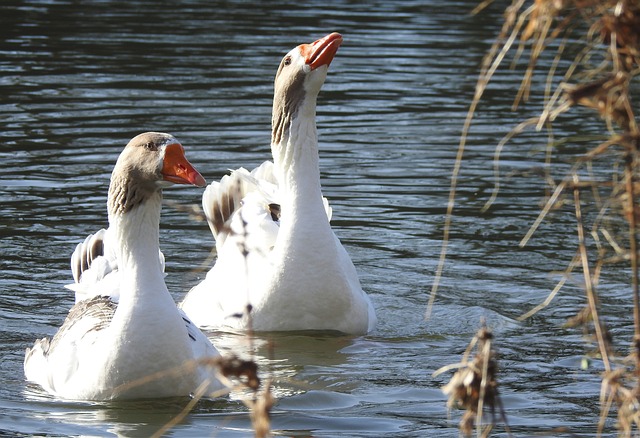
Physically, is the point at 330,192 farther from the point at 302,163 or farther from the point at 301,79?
the point at 301,79

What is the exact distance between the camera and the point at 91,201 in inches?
501

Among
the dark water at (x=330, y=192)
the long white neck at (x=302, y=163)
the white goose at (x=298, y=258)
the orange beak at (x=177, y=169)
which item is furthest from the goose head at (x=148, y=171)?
the long white neck at (x=302, y=163)

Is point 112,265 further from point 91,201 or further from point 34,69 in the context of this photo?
point 34,69

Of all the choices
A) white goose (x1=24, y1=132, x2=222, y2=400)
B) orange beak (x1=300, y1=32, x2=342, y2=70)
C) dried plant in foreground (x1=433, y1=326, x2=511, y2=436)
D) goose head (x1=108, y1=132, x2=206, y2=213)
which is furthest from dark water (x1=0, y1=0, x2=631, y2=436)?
orange beak (x1=300, y1=32, x2=342, y2=70)

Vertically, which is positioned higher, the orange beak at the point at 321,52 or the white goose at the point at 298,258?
the orange beak at the point at 321,52

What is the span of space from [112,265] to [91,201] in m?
3.52

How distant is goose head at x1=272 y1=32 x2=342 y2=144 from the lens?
29.3ft

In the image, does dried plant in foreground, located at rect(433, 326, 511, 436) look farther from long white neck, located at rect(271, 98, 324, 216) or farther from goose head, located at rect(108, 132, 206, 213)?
long white neck, located at rect(271, 98, 324, 216)

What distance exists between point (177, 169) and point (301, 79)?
1927 millimetres

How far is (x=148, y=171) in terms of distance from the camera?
295 inches

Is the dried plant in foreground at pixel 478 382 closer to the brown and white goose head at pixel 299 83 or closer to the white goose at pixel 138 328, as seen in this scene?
the white goose at pixel 138 328

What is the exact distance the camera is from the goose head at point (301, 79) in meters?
8.93

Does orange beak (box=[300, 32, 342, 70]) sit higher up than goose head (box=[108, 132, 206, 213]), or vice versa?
orange beak (box=[300, 32, 342, 70])

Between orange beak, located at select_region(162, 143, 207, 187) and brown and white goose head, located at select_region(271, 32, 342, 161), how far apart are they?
5.96ft
